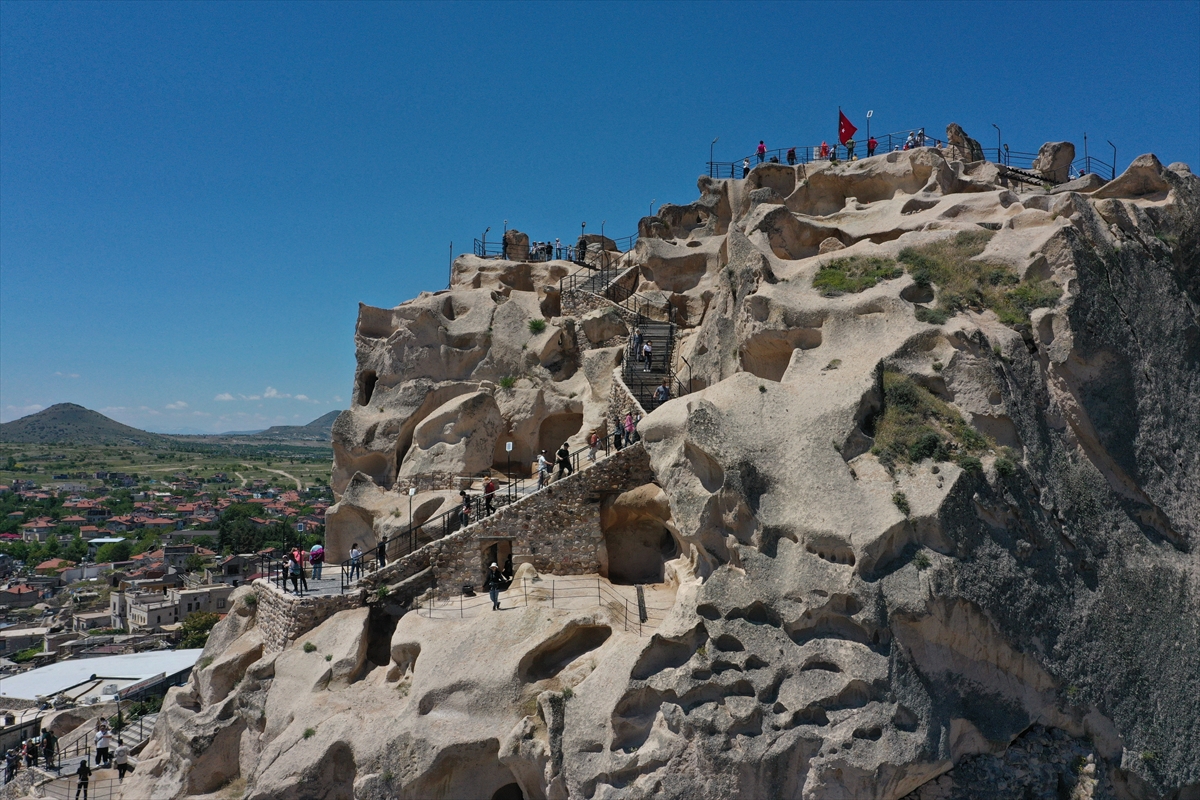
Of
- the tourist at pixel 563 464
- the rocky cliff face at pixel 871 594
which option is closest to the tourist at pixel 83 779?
the rocky cliff face at pixel 871 594

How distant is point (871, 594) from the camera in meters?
15.2

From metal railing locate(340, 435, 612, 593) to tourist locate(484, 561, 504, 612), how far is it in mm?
1448

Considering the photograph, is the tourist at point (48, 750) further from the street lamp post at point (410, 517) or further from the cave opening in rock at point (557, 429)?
the cave opening in rock at point (557, 429)

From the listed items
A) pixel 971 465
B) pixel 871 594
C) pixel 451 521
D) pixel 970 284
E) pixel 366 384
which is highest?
pixel 366 384

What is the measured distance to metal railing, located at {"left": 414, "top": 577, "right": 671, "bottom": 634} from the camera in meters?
18.9

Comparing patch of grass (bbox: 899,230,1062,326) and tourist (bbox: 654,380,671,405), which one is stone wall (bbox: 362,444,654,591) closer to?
tourist (bbox: 654,380,671,405)

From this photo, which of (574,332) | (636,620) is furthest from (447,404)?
(636,620)

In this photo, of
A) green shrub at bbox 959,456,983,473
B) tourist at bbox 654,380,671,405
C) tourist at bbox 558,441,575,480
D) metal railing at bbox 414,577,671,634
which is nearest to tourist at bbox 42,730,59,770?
metal railing at bbox 414,577,671,634

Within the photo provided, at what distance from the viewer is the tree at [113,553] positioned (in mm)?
96119

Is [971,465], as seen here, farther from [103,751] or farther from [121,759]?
[121,759]

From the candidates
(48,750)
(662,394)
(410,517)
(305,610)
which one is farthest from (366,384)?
(48,750)

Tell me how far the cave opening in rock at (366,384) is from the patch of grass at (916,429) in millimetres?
20436

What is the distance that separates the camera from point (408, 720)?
1744 centimetres

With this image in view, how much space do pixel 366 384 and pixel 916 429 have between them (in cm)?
2178
